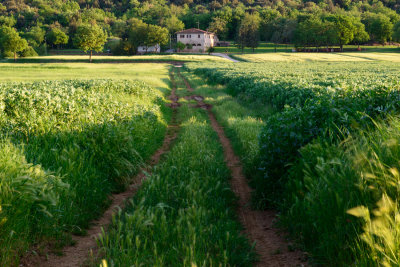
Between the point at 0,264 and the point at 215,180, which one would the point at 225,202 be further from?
the point at 0,264

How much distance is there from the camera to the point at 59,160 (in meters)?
6.14

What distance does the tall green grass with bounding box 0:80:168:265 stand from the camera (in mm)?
4246

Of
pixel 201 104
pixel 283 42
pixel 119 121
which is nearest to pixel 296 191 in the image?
pixel 119 121

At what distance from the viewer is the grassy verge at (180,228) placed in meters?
3.82

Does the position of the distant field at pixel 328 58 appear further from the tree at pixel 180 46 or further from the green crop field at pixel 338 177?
the green crop field at pixel 338 177

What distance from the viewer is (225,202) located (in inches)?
223

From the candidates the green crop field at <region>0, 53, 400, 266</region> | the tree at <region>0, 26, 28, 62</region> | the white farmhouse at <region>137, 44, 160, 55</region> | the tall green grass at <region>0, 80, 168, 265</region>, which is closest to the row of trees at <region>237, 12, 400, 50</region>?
the white farmhouse at <region>137, 44, 160, 55</region>

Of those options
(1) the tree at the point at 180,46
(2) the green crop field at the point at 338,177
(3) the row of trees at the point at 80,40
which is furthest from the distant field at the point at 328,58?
(2) the green crop field at the point at 338,177

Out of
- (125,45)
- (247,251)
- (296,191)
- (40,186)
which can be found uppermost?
(125,45)

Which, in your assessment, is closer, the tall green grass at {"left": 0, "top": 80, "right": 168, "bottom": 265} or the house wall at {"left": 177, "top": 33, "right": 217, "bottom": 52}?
the tall green grass at {"left": 0, "top": 80, "right": 168, "bottom": 265}

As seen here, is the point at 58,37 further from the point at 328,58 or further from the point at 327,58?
the point at 328,58

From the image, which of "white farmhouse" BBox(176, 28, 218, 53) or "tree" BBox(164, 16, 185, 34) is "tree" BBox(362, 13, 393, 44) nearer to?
"white farmhouse" BBox(176, 28, 218, 53)

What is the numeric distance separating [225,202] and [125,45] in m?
108

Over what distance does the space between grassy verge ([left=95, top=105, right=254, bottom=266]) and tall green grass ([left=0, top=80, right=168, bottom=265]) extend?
0.82 metres
